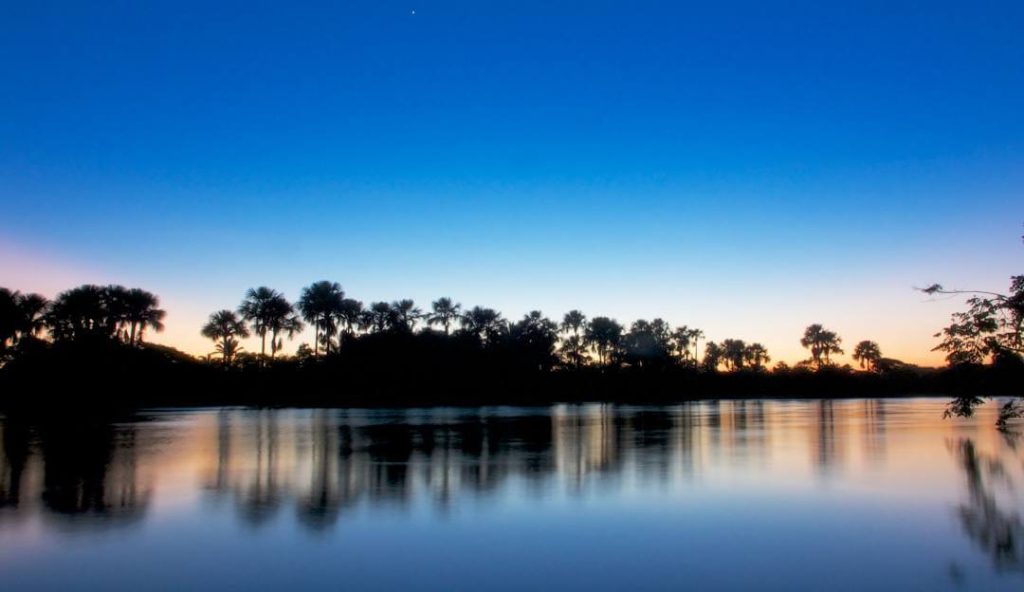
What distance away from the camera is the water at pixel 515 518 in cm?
803

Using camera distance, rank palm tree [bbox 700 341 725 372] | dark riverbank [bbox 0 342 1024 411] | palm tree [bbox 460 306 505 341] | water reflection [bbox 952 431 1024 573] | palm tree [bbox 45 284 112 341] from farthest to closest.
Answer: palm tree [bbox 700 341 725 372], palm tree [bbox 460 306 505 341], palm tree [bbox 45 284 112 341], dark riverbank [bbox 0 342 1024 411], water reflection [bbox 952 431 1024 573]

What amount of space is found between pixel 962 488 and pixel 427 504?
409 inches

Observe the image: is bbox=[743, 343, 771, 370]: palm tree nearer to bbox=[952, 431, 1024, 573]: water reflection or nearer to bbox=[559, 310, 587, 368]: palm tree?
bbox=[559, 310, 587, 368]: palm tree

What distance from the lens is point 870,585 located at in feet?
24.9

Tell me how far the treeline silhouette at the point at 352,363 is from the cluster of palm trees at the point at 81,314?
126 millimetres

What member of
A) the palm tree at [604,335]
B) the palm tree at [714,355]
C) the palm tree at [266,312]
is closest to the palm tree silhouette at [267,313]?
the palm tree at [266,312]

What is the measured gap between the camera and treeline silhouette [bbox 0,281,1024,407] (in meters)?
62.5

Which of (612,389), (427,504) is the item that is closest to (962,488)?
(427,504)

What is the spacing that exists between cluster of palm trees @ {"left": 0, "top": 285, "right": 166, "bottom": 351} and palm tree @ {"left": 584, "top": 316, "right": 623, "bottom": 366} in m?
58.2

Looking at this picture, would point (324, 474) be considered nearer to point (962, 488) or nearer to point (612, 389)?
point (962, 488)

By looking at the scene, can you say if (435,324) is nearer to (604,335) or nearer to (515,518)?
(604,335)

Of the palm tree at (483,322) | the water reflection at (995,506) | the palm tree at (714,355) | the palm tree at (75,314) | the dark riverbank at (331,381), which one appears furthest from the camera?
the palm tree at (714,355)

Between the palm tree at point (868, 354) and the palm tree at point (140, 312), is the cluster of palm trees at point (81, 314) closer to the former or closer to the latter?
the palm tree at point (140, 312)

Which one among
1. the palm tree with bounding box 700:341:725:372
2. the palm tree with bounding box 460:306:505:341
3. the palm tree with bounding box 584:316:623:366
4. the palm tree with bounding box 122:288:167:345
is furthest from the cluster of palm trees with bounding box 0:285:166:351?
the palm tree with bounding box 700:341:725:372
